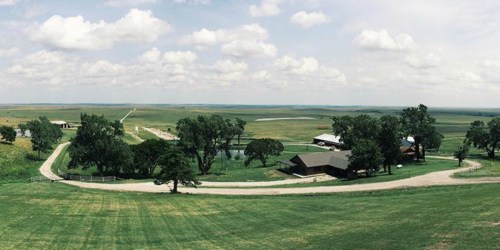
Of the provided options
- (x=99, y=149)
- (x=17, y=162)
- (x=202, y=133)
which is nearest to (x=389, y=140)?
(x=202, y=133)

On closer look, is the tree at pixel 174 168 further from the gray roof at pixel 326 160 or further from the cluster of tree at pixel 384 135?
the cluster of tree at pixel 384 135

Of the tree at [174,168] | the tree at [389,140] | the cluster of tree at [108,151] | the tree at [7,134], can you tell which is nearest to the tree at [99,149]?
the cluster of tree at [108,151]

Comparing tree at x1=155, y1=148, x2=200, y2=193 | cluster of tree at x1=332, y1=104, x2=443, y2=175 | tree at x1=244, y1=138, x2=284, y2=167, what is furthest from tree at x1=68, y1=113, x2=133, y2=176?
cluster of tree at x1=332, y1=104, x2=443, y2=175

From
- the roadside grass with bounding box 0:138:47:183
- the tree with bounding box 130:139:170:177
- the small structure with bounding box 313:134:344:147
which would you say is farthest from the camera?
the small structure with bounding box 313:134:344:147

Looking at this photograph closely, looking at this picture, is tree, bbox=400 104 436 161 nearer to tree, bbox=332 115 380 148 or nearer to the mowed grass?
tree, bbox=332 115 380 148

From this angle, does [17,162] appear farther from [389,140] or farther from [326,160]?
[389,140]

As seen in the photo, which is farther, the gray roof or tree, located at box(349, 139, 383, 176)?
the gray roof
